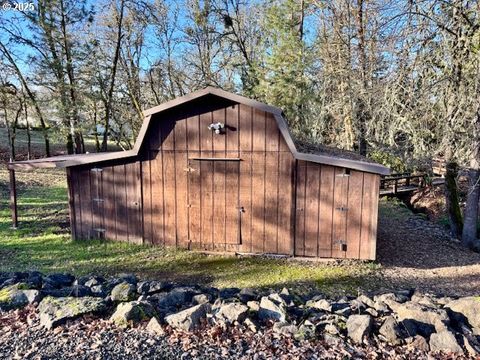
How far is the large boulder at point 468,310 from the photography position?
136 inches

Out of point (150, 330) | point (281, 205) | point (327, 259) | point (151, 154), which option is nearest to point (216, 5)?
point (151, 154)

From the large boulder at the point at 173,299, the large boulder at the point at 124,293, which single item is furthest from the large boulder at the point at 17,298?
the large boulder at the point at 173,299

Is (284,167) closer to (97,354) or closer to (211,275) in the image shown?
(211,275)

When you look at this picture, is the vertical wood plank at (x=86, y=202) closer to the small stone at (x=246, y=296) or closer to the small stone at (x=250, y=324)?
the small stone at (x=246, y=296)

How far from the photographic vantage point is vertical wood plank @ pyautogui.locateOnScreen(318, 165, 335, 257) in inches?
283

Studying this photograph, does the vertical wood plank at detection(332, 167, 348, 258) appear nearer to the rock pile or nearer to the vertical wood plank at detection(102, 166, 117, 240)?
the rock pile

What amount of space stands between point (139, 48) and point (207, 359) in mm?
17804

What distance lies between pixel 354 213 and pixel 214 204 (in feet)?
10.1

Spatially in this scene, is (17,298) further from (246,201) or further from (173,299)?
(246,201)

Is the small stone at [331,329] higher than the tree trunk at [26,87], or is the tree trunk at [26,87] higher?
the tree trunk at [26,87]

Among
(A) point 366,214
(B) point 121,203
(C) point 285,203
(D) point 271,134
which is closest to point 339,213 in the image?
(A) point 366,214

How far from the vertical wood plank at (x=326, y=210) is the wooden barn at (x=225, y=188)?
2 cm

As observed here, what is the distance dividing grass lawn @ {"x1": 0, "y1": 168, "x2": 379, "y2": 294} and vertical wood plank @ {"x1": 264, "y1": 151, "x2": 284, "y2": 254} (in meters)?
0.38

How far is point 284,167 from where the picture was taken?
7391 mm
